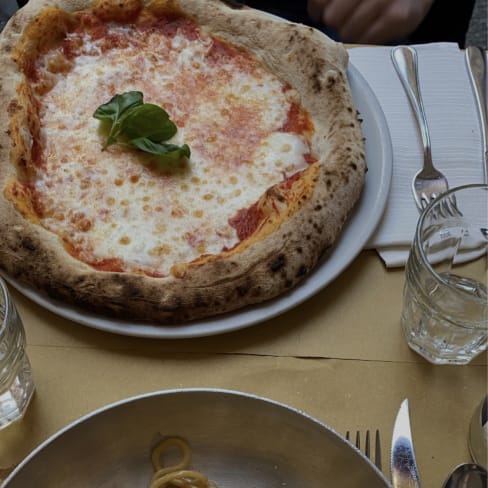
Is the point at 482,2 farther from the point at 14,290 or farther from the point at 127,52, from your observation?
the point at 14,290

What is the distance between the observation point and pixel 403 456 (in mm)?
992

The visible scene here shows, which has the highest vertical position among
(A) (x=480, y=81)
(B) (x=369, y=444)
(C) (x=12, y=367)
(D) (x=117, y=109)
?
(D) (x=117, y=109)

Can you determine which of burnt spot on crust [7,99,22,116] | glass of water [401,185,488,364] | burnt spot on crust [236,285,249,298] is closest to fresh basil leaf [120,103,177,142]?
burnt spot on crust [7,99,22,116]

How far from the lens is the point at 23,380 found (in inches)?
42.4

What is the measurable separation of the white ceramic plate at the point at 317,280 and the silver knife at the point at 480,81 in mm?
235

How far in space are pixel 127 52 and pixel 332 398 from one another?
1012mm

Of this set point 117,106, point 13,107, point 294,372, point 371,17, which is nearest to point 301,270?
point 294,372

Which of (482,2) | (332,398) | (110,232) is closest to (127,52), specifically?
(110,232)

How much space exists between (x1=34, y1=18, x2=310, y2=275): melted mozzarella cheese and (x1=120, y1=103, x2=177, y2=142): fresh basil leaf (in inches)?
2.0

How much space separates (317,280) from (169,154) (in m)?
0.42

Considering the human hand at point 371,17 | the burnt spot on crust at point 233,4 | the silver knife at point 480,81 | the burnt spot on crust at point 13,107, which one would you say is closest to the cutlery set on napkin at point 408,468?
the silver knife at point 480,81

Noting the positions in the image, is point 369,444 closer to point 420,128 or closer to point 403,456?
point 403,456

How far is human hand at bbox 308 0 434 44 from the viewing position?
6.19 ft

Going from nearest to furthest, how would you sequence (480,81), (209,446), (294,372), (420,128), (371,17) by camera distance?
1. (209,446)
2. (294,372)
3. (420,128)
4. (480,81)
5. (371,17)
